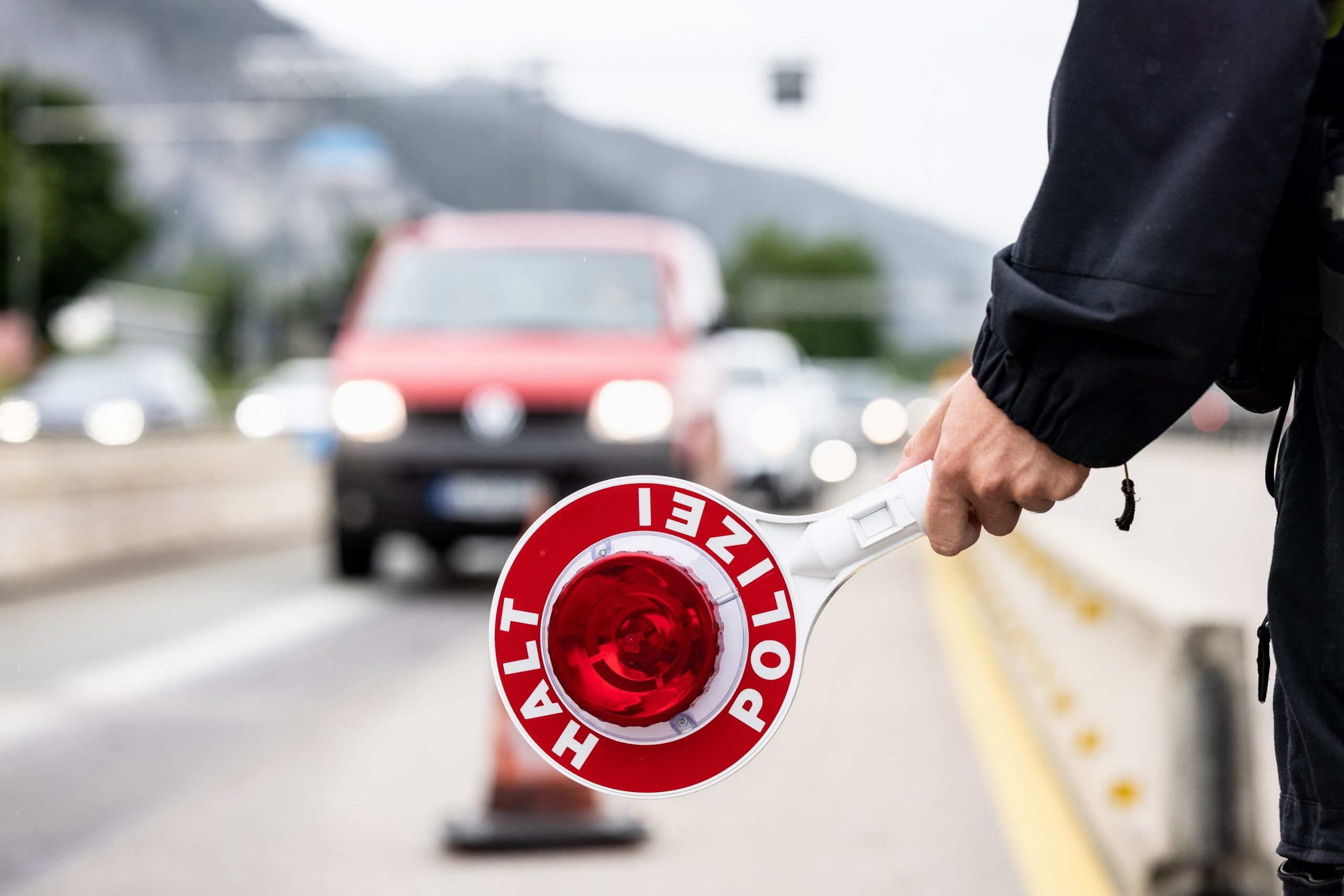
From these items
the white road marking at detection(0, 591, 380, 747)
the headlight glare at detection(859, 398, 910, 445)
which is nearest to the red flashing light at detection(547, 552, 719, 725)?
the white road marking at detection(0, 591, 380, 747)

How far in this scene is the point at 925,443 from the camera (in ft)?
5.54

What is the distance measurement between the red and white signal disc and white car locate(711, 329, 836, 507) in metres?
14.6

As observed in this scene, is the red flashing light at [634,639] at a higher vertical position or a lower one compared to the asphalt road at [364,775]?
higher

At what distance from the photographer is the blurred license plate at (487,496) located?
9.98 m

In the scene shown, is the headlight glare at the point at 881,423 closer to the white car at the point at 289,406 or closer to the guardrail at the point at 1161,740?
the white car at the point at 289,406

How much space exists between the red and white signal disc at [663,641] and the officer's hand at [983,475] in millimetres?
165

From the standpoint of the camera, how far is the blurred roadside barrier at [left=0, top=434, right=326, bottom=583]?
10.9 meters

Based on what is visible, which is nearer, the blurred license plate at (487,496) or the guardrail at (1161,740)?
the guardrail at (1161,740)

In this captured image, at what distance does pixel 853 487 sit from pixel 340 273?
272 ft

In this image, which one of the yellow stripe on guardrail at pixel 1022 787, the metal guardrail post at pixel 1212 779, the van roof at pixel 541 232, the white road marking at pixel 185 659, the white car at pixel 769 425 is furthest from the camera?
the white car at pixel 769 425

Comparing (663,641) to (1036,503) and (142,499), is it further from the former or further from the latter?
(142,499)

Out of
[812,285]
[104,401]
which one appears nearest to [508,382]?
[104,401]

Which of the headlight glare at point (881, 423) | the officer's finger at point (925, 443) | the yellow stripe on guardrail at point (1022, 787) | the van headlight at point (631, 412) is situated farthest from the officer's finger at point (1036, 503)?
the headlight glare at point (881, 423)

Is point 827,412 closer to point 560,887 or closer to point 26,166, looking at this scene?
point 560,887
